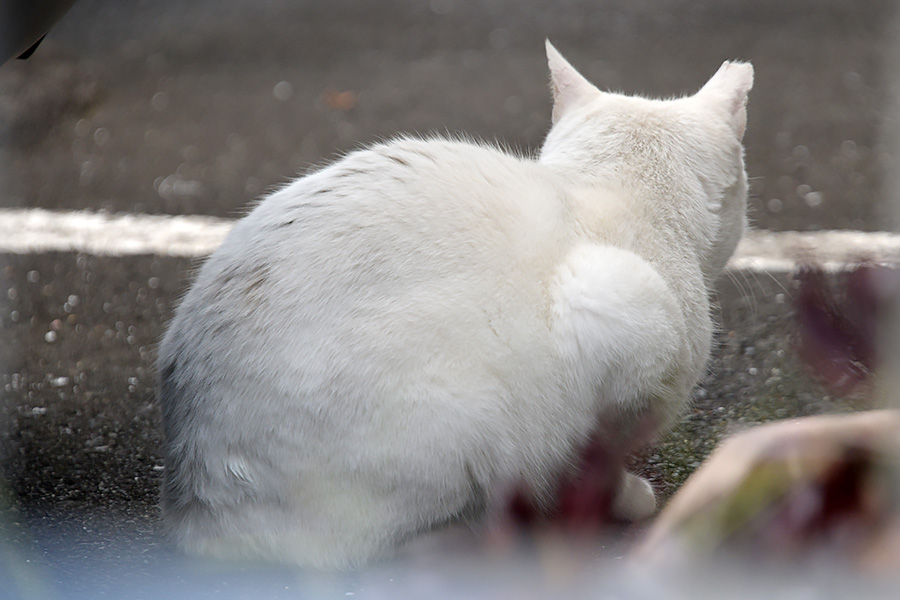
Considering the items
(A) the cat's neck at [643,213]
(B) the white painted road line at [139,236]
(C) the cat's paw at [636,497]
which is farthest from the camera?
(B) the white painted road line at [139,236]

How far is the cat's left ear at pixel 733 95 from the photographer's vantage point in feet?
6.77

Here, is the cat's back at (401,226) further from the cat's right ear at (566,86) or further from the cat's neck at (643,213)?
the cat's right ear at (566,86)

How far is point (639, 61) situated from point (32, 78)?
2.72m

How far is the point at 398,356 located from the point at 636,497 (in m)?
0.47

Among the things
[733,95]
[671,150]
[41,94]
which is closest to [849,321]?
[671,150]

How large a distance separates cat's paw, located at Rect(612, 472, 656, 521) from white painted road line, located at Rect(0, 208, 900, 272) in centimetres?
117

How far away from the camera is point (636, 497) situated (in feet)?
5.12

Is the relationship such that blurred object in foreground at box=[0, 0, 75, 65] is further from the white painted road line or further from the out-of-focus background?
the white painted road line

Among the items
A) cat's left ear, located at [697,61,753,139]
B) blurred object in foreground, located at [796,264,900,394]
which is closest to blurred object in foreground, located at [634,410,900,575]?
blurred object in foreground, located at [796,264,900,394]

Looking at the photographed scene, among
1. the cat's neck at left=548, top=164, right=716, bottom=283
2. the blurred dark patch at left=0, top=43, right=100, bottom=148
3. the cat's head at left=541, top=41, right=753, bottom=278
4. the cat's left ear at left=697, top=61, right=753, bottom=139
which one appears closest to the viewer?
the cat's neck at left=548, top=164, right=716, bottom=283

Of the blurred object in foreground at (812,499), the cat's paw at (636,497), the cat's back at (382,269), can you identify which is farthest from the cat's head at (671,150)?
the blurred object in foreground at (812,499)

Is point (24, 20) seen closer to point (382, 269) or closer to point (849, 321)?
point (382, 269)

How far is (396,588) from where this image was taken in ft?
3.68

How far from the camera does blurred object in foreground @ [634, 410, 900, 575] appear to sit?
67 centimetres
